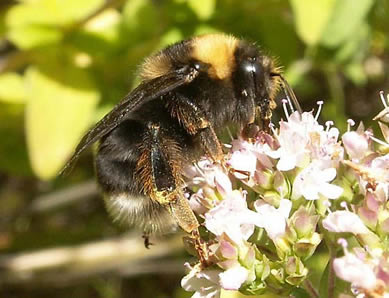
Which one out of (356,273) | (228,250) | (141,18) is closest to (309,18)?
(141,18)

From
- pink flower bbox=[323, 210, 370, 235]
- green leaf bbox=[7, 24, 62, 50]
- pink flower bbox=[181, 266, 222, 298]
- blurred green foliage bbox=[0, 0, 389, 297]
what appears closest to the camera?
pink flower bbox=[323, 210, 370, 235]

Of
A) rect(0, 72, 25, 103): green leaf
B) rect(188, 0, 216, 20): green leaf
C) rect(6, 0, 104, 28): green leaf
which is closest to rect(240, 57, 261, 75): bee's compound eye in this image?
rect(188, 0, 216, 20): green leaf

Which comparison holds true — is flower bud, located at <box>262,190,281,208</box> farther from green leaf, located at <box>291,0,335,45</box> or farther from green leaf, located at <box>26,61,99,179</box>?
green leaf, located at <box>26,61,99,179</box>

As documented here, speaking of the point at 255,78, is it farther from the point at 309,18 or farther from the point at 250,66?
the point at 309,18

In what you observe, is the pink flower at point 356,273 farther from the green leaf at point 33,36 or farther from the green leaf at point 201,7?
the green leaf at point 33,36

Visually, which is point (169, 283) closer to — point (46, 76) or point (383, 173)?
point (46, 76)

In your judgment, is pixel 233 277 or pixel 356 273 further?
pixel 233 277
